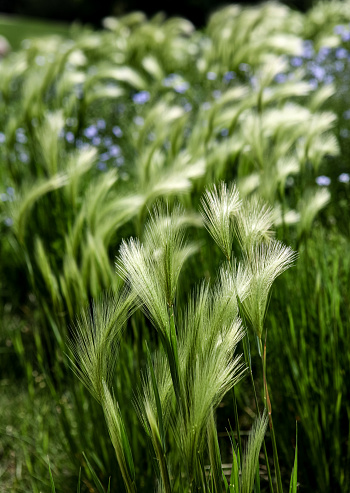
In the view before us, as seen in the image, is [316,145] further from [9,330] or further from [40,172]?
[9,330]

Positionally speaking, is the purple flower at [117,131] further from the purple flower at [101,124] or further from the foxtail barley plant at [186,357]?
the foxtail barley plant at [186,357]

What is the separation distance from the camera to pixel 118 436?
820 mm

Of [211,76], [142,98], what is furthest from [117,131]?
[211,76]

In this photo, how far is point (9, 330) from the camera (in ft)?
6.76

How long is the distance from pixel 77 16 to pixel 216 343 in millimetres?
16841

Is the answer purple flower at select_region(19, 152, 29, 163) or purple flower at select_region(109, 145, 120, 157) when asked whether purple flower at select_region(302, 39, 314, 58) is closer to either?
purple flower at select_region(109, 145, 120, 157)

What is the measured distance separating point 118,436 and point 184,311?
612 mm

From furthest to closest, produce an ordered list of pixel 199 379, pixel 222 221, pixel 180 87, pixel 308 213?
pixel 180 87
pixel 308 213
pixel 222 221
pixel 199 379

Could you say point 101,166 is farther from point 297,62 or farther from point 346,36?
point 346,36

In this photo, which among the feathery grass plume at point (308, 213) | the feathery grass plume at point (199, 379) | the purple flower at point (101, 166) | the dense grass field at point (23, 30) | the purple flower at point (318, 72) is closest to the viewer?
the feathery grass plume at point (199, 379)

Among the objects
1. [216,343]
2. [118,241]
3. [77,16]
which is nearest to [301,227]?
[216,343]

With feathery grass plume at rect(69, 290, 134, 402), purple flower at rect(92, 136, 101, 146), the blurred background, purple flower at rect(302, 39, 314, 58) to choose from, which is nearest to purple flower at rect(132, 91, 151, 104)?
purple flower at rect(92, 136, 101, 146)

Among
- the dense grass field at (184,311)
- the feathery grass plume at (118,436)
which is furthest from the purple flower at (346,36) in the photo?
the feathery grass plume at (118,436)

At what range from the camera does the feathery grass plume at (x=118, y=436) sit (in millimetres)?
818
